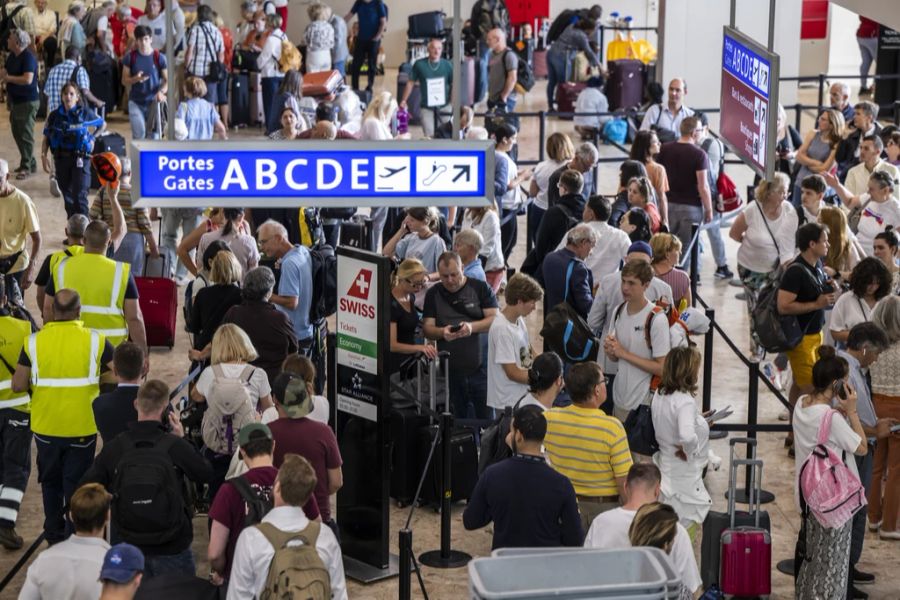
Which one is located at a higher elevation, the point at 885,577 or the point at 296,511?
the point at 296,511

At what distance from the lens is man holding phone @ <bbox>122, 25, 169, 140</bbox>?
18.9 metres

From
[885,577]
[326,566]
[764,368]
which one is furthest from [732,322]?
[326,566]

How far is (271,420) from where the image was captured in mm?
7176

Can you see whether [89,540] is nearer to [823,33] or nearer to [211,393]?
[211,393]

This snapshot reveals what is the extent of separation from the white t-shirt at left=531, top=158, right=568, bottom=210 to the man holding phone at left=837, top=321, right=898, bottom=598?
15.3ft

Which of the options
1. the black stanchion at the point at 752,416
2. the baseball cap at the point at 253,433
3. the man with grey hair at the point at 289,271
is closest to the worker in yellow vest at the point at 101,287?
the man with grey hair at the point at 289,271

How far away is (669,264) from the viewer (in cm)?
911

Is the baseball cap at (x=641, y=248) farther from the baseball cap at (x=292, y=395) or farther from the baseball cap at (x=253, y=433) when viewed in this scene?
the baseball cap at (x=253, y=433)

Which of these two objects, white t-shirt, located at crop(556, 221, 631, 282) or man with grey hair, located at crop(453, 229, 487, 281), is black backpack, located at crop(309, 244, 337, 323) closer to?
man with grey hair, located at crop(453, 229, 487, 281)

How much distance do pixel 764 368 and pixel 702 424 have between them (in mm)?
3706

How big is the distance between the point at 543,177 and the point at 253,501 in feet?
22.1

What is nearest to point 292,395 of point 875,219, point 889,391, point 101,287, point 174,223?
point 101,287

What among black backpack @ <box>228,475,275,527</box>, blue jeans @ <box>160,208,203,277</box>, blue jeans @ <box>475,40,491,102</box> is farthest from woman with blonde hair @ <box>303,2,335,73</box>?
black backpack @ <box>228,475,275,527</box>

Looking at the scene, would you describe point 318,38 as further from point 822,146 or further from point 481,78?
point 822,146
